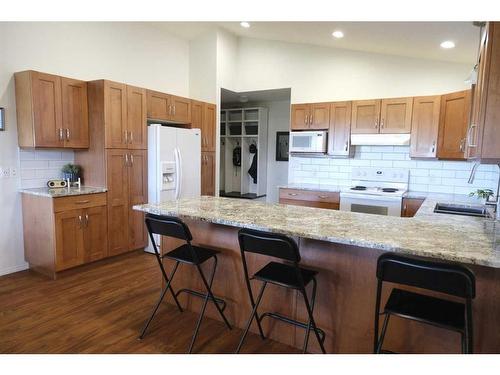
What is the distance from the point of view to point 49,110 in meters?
3.44

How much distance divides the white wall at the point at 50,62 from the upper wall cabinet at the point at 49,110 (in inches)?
6.2

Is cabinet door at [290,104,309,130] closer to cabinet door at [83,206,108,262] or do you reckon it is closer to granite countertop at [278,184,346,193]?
granite countertop at [278,184,346,193]

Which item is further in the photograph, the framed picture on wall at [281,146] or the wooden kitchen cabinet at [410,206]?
the framed picture on wall at [281,146]

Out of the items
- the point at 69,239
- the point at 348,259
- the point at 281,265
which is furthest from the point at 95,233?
the point at 348,259

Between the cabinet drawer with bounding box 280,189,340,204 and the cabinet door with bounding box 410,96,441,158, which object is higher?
the cabinet door with bounding box 410,96,441,158

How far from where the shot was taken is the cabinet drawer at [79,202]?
11.0ft

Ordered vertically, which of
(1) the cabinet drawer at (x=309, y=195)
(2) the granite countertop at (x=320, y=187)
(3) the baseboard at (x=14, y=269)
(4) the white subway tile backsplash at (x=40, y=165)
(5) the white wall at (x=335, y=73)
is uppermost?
(5) the white wall at (x=335, y=73)

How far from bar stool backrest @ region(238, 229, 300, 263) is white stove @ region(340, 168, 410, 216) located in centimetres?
270

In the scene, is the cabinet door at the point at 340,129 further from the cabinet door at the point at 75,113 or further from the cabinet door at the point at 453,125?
the cabinet door at the point at 75,113

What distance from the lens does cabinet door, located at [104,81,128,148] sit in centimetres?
373

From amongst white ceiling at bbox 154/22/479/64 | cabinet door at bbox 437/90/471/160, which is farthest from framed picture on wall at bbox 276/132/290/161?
cabinet door at bbox 437/90/471/160

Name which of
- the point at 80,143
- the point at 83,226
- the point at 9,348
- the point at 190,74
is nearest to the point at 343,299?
the point at 9,348

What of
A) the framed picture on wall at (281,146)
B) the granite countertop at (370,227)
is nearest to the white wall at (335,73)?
the framed picture on wall at (281,146)
